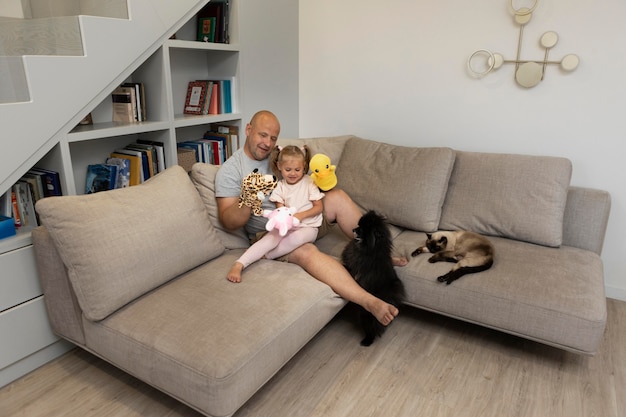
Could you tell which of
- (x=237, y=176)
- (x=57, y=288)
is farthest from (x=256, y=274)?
(x=57, y=288)

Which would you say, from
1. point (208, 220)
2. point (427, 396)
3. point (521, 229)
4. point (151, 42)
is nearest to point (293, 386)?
point (427, 396)

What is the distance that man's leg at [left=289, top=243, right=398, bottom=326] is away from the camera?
6.50 ft

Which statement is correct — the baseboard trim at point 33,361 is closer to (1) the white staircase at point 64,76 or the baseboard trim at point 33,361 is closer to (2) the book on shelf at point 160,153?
(1) the white staircase at point 64,76

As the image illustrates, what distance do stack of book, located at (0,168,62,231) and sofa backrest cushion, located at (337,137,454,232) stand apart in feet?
5.31

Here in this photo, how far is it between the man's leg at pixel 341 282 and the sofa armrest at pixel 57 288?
1010 millimetres

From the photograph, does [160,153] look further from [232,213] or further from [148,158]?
[232,213]

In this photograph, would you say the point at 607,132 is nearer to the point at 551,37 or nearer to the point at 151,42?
the point at 551,37

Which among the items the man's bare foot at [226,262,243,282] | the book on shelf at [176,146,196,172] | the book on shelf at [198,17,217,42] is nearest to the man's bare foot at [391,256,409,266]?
the man's bare foot at [226,262,243,282]

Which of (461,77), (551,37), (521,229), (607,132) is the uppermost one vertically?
(551,37)

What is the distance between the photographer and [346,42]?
3166 millimetres

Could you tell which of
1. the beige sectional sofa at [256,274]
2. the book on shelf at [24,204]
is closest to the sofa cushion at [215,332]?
the beige sectional sofa at [256,274]

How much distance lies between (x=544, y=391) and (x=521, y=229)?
0.83 m

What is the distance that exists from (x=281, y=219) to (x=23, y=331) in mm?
1243

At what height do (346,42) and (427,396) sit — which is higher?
(346,42)
